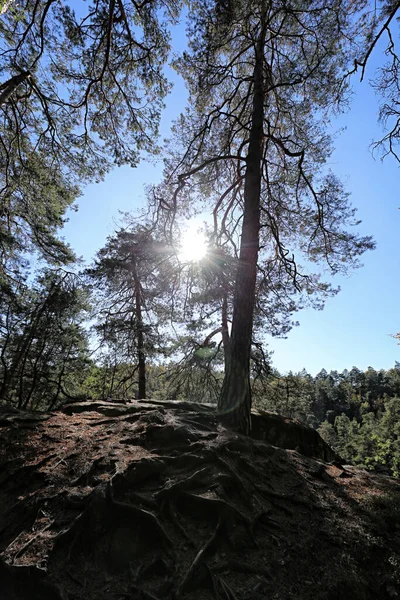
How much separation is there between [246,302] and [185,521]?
141 inches

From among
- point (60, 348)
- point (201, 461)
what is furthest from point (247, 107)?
point (60, 348)

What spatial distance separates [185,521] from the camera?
2.77 metres

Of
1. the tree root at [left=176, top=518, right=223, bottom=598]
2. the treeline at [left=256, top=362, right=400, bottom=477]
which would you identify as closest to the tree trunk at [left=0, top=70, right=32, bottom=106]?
the tree root at [left=176, top=518, right=223, bottom=598]

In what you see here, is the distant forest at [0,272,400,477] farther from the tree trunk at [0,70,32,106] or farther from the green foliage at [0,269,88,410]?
the tree trunk at [0,70,32,106]

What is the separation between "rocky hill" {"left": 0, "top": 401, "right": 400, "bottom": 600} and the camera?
2168mm

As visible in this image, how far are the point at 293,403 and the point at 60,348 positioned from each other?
8952 mm

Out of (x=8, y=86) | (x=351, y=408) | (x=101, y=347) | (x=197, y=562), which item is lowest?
(x=351, y=408)

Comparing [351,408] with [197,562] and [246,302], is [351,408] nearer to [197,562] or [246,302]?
[246,302]

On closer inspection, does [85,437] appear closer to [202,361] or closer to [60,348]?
[202,361]

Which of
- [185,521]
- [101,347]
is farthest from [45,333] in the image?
[185,521]

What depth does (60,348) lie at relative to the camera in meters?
10.1

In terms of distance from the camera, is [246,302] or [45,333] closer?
[246,302]

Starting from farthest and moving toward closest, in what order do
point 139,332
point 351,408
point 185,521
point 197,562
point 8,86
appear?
point 351,408
point 139,332
point 8,86
point 185,521
point 197,562

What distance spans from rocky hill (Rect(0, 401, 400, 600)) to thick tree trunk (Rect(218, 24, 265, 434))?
0.69m
